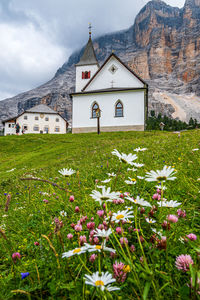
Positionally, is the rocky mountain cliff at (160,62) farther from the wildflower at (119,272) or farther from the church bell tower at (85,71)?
the wildflower at (119,272)

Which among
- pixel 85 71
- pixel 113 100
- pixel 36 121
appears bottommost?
pixel 36 121

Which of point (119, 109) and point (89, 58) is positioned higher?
point (89, 58)

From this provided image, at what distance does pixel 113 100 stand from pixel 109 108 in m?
1.32

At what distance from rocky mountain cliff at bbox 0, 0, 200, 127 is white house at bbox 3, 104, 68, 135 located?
59.3 m

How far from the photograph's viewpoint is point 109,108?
30.1 metres

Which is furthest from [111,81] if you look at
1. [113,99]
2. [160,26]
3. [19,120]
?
[160,26]

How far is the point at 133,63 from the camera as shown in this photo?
469 feet

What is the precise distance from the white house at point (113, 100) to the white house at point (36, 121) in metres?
38.3

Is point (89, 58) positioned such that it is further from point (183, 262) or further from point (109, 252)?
point (183, 262)

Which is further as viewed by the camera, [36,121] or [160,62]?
[160,62]

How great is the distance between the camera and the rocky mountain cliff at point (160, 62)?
11306 cm

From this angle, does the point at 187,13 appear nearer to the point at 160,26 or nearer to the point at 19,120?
the point at 160,26

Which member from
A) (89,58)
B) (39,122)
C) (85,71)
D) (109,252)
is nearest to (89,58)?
(89,58)

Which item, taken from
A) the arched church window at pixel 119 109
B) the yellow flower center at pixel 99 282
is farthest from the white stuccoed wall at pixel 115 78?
the yellow flower center at pixel 99 282
